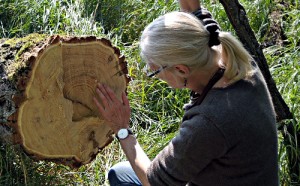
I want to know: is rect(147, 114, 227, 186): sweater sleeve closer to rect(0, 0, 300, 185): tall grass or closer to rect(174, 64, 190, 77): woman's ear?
rect(174, 64, 190, 77): woman's ear

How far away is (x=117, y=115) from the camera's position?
2566 millimetres

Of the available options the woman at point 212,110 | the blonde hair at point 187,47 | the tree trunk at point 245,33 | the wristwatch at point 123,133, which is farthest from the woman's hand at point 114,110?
the tree trunk at point 245,33

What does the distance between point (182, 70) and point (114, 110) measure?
524mm

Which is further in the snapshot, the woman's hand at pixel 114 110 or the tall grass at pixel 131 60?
the tall grass at pixel 131 60

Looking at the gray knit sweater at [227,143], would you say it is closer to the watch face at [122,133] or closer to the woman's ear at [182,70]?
the woman's ear at [182,70]

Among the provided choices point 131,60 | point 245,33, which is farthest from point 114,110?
point 131,60

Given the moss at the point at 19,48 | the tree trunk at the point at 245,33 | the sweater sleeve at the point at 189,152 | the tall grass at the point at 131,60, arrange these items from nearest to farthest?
the sweater sleeve at the point at 189,152 < the moss at the point at 19,48 < the tree trunk at the point at 245,33 < the tall grass at the point at 131,60

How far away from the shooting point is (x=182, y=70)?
2.17m

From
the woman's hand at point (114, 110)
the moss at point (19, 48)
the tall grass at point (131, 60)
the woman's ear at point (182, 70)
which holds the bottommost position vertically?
the tall grass at point (131, 60)

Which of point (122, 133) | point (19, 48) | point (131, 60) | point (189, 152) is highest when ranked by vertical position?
point (19, 48)

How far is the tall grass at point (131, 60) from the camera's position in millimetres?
Answer: 3227

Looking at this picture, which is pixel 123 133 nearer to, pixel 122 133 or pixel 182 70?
pixel 122 133

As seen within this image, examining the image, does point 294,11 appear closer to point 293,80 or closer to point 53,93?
point 293,80

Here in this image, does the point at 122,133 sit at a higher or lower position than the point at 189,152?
lower
